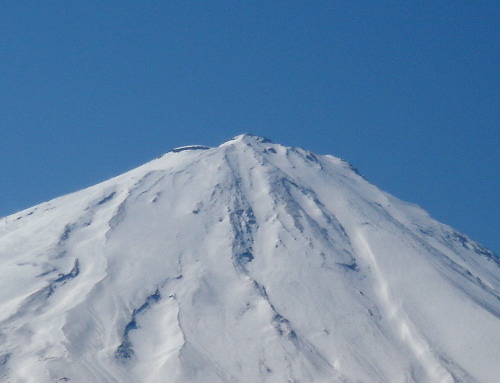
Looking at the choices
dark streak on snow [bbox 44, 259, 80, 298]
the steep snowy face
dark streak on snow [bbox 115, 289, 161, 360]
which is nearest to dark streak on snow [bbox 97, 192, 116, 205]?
the steep snowy face

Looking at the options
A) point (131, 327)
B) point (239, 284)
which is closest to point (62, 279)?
point (131, 327)

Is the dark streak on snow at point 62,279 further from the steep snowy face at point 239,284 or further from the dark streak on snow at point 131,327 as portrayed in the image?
the dark streak on snow at point 131,327

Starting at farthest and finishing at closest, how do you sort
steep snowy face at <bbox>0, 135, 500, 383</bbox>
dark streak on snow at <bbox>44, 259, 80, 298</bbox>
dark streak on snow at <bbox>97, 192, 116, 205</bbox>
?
dark streak on snow at <bbox>97, 192, 116, 205</bbox>, dark streak on snow at <bbox>44, 259, 80, 298</bbox>, steep snowy face at <bbox>0, 135, 500, 383</bbox>

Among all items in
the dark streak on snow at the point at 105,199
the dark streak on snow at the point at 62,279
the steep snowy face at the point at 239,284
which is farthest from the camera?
the dark streak on snow at the point at 105,199

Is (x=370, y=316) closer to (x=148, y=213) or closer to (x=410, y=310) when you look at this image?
(x=410, y=310)

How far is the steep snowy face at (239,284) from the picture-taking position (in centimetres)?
7262

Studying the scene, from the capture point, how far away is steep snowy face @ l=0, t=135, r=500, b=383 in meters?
72.6

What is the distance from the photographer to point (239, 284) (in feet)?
271

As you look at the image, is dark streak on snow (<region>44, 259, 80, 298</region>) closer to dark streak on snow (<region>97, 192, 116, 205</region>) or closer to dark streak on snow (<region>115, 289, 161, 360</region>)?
dark streak on snow (<region>115, 289, 161, 360</region>)

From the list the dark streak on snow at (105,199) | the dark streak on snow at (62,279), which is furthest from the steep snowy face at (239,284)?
the dark streak on snow at (105,199)

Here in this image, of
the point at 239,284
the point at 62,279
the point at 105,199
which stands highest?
the point at 105,199

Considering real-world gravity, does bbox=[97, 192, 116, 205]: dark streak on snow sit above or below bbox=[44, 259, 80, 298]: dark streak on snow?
above

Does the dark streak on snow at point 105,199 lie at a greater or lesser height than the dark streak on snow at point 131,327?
greater

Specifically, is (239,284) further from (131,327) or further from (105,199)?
(105,199)
